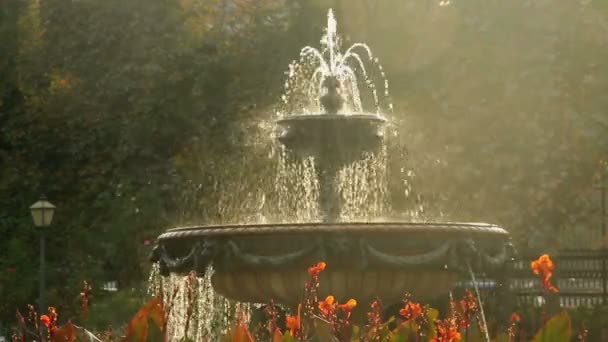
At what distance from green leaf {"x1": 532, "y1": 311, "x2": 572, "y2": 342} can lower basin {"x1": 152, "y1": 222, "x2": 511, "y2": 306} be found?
4.23 metres

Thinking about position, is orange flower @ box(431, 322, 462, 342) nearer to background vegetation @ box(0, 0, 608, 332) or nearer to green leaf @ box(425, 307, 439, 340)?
green leaf @ box(425, 307, 439, 340)

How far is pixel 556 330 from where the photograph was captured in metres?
4.73

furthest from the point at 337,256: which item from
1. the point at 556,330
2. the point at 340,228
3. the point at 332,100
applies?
the point at 556,330

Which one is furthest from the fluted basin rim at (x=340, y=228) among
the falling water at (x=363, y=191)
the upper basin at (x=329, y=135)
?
the falling water at (x=363, y=191)

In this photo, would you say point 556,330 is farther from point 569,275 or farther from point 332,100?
point 569,275

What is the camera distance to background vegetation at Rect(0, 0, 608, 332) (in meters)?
23.7

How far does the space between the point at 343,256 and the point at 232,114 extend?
709 inches

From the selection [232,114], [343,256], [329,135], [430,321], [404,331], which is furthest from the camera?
[232,114]

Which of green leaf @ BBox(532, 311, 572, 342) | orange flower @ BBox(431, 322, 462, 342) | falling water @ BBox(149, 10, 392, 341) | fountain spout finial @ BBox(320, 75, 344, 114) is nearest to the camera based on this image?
orange flower @ BBox(431, 322, 462, 342)

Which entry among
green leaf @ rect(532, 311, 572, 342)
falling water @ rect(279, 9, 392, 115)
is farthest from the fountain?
falling water @ rect(279, 9, 392, 115)

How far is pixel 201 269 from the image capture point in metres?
9.54

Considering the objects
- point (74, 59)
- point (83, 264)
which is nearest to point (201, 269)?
point (83, 264)

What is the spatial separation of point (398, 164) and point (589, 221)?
12.9 ft

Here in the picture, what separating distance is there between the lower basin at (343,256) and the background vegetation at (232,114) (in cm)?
1388
